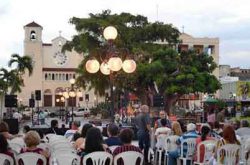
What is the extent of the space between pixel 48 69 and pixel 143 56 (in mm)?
59367

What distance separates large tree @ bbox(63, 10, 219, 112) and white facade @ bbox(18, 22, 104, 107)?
52.8 meters

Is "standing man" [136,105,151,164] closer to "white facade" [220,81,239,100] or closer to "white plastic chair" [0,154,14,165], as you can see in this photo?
"white plastic chair" [0,154,14,165]

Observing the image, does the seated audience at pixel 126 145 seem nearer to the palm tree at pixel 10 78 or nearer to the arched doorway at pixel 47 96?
the palm tree at pixel 10 78

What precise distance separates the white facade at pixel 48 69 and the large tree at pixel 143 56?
52.8 metres

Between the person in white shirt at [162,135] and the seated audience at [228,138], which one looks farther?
the person in white shirt at [162,135]

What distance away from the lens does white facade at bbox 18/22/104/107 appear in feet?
312

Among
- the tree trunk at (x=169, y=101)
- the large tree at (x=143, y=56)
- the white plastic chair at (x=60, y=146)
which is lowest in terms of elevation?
the white plastic chair at (x=60, y=146)

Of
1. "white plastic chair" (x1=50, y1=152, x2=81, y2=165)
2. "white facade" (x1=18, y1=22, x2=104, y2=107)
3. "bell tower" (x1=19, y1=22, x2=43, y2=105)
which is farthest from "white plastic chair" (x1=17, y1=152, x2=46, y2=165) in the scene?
"bell tower" (x1=19, y1=22, x2=43, y2=105)

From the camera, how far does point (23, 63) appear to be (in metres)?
50.9

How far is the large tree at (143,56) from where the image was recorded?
128 feet

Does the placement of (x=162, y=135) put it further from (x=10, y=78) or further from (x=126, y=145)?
(x=10, y=78)

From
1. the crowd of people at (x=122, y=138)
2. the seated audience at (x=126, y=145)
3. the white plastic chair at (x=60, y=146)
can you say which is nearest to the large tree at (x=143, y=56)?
the crowd of people at (x=122, y=138)

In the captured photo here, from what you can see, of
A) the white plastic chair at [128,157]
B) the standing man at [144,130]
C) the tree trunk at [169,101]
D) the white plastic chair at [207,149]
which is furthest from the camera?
the tree trunk at [169,101]

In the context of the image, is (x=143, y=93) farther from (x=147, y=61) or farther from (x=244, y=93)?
(x=244, y=93)
